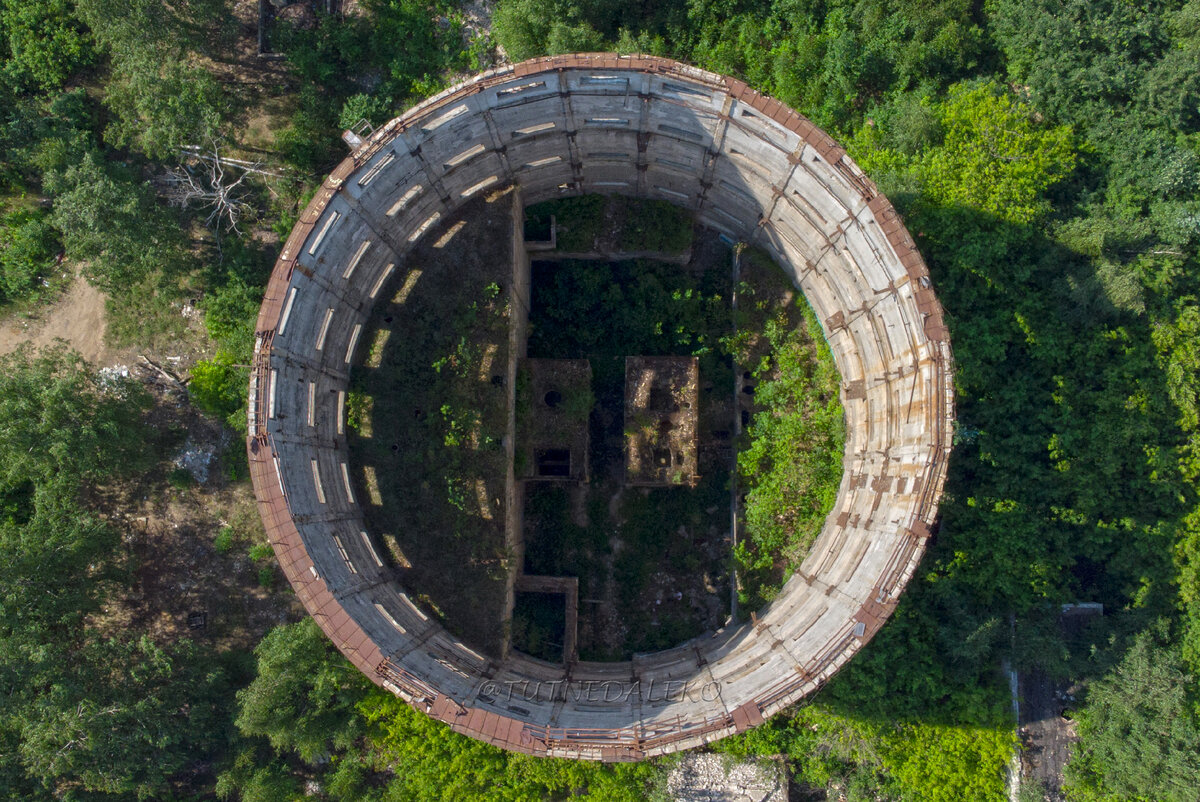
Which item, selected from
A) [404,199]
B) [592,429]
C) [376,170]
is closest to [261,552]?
[592,429]

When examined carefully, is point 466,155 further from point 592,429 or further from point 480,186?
point 592,429

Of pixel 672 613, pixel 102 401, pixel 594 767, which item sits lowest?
pixel 594 767

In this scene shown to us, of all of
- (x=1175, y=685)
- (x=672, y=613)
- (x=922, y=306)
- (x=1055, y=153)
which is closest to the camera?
(x=922, y=306)

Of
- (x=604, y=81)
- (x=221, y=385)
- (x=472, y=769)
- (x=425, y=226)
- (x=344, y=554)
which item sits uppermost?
(x=604, y=81)

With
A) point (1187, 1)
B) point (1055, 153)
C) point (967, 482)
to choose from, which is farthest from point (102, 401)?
point (1187, 1)

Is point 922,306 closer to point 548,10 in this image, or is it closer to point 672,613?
point 672,613

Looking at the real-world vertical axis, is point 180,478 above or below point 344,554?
above

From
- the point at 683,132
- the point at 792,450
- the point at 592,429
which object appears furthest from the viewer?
the point at 592,429
